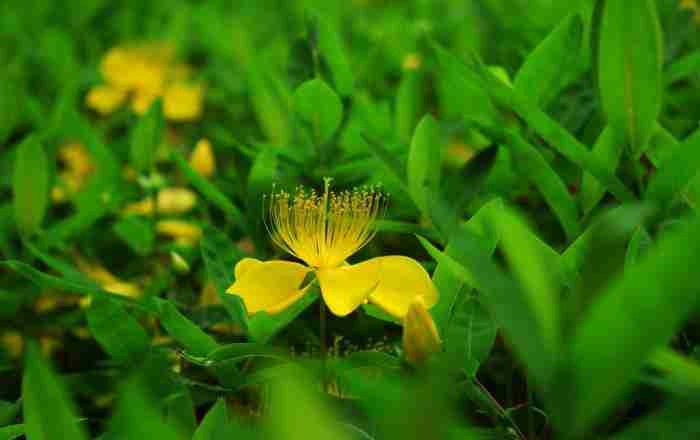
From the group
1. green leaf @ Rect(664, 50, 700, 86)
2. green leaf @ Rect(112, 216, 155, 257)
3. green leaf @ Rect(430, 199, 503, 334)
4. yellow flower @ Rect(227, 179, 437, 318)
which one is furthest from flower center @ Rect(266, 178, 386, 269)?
green leaf @ Rect(664, 50, 700, 86)

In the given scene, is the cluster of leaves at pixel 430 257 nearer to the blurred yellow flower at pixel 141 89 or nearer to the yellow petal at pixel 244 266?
the yellow petal at pixel 244 266

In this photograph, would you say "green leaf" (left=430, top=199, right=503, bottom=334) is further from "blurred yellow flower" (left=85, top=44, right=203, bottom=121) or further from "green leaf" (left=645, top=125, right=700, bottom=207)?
"blurred yellow flower" (left=85, top=44, right=203, bottom=121)

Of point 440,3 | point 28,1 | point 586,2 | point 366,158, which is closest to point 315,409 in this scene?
point 366,158

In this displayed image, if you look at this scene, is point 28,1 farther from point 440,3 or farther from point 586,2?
point 586,2

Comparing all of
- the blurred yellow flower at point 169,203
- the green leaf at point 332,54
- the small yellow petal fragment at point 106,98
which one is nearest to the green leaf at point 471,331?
the green leaf at point 332,54

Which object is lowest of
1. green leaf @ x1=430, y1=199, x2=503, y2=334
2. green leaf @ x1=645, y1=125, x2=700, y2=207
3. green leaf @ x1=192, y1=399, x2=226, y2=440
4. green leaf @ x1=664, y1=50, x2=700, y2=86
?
green leaf @ x1=192, y1=399, x2=226, y2=440
